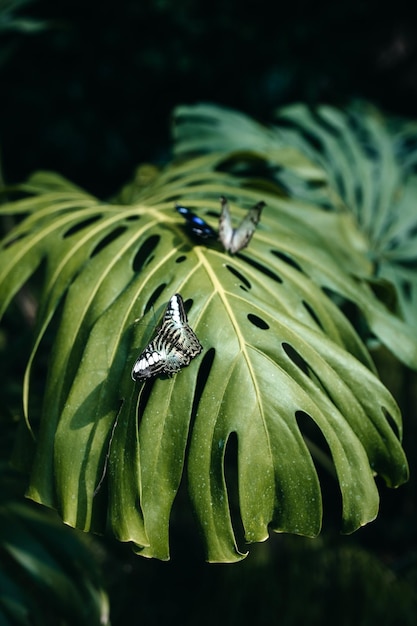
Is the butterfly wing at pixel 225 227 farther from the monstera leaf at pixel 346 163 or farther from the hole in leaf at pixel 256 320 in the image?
the monstera leaf at pixel 346 163

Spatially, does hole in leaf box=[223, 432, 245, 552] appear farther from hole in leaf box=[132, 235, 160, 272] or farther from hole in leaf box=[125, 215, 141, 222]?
hole in leaf box=[125, 215, 141, 222]

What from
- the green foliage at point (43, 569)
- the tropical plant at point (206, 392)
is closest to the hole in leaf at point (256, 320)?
the tropical plant at point (206, 392)

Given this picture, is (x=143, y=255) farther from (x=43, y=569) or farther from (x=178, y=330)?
(x=43, y=569)

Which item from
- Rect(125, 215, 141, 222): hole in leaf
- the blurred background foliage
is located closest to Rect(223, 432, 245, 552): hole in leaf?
the blurred background foliage

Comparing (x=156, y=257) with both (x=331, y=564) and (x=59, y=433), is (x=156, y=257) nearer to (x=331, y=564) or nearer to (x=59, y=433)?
(x=59, y=433)

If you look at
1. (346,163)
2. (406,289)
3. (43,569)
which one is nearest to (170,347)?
(43,569)

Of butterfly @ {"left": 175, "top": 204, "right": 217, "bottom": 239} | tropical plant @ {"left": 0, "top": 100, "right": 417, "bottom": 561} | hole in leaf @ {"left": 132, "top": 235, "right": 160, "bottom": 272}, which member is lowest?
tropical plant @ {"left": 0, "top": 100, "right": 417, "bottom": 561}
